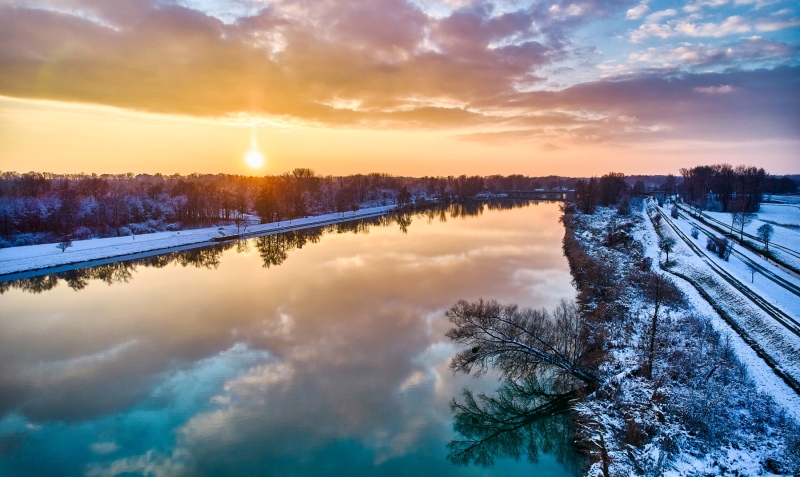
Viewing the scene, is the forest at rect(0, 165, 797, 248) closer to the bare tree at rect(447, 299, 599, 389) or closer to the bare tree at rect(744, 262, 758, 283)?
the bare tree at rect(744, 262, 758, 283)

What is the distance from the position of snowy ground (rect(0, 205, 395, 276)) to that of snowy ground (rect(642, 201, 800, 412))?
4743 centimetres

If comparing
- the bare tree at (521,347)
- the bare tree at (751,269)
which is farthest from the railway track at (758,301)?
the bare tree at (521,347)

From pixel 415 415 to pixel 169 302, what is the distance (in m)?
Answer: 19.6

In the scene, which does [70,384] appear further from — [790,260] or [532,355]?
[790,260]

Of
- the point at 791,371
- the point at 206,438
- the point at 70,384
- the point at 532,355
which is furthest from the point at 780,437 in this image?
the point at 70,384

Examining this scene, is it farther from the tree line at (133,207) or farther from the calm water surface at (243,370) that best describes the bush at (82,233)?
the calm water surface at (243,370)

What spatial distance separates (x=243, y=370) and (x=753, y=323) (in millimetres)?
22204

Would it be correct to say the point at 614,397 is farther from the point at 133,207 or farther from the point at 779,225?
the point at 133,207

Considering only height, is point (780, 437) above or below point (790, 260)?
below

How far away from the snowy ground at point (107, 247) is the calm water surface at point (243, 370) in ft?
15.0

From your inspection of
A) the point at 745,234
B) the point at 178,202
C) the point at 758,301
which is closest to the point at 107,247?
the point at 178,202

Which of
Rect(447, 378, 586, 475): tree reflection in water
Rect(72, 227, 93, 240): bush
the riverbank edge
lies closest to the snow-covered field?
the riverbank edge

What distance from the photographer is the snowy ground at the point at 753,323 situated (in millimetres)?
14286

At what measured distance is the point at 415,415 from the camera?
1457 centimetres
